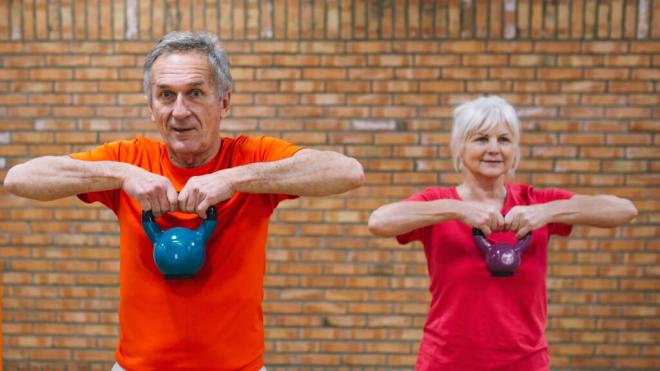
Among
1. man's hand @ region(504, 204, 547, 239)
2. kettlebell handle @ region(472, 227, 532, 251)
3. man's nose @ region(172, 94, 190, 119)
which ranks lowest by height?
kettlebell handle @ region(472, 227, 532, 251)

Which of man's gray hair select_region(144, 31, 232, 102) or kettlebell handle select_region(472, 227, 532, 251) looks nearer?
man's gray hair select_region(144, 31, 232, 102)

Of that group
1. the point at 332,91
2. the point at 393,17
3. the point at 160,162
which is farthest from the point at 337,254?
the point at 160,162

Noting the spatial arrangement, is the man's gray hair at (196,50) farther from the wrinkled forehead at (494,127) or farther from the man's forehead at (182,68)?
the wrinkled forehead at (494,127)

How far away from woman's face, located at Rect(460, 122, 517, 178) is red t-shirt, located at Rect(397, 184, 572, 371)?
5.5 inches

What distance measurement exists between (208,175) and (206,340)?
46cm

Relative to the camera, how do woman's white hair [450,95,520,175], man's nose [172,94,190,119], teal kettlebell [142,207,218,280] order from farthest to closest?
woman's white hair [450,95,520,175] < man's nose [172,94,190,119] < teal kettlebell [142,207,218,280]

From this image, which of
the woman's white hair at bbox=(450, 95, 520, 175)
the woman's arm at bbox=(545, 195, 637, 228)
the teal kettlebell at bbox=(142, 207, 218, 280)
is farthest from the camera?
the woman's white hair at bbox=(450, 95, 520, 175)

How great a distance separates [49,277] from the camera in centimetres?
365

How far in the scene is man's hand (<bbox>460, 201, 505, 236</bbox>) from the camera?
1.92 meters

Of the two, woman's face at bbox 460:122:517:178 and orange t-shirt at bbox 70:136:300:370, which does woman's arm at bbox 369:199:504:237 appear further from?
orange t-shirt at bbox 70:136:300:370

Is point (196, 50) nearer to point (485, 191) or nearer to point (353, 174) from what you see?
point (353, 174)

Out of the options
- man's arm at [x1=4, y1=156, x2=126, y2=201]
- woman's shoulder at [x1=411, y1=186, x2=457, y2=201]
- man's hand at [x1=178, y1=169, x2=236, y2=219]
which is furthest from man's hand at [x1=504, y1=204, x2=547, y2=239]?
man's arm at [x1=4, y1=156, x2=126, y2=201]

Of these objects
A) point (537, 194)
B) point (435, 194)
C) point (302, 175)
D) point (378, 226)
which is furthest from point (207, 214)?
point (537, 194)

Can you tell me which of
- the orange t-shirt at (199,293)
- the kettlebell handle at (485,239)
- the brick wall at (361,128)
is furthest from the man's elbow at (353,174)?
the brick wall at (361,128)
